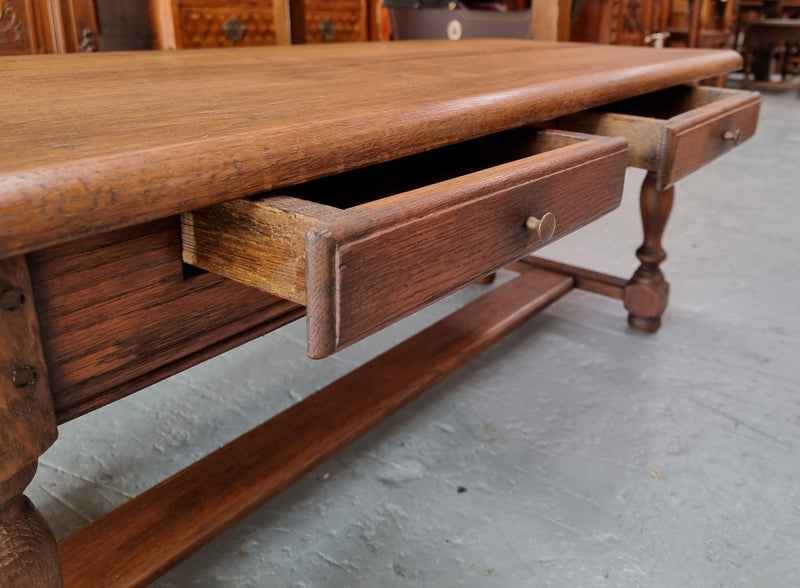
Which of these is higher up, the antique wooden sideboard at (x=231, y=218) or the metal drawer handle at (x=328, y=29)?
the metal drawer handle at (x=328, y=29)

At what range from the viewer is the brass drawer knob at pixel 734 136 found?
1.11 m

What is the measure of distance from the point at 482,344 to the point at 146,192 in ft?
2.84

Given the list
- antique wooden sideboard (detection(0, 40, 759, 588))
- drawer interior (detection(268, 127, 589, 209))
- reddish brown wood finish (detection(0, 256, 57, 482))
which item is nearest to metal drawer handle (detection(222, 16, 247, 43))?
antique wooden sideboard (detection(0, 40, 759, 588))

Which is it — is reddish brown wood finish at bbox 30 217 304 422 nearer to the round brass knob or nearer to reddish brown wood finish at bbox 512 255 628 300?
the round brass knob

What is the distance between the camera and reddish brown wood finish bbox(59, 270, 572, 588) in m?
0.75

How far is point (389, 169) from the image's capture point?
0.85 metres

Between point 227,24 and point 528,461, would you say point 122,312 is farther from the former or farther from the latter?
point 227,24

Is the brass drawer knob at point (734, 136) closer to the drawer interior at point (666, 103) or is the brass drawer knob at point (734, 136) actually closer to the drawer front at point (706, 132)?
the drawer front at point (706, 132)

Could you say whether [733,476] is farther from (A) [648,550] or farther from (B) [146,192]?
(B) [146,192]

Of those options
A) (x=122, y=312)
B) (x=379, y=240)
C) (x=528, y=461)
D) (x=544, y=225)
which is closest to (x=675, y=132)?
(x=544, y=225)

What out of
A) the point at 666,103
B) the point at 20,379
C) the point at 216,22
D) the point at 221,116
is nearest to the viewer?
the point at 20,379

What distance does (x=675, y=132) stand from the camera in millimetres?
948

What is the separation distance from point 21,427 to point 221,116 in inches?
10.5

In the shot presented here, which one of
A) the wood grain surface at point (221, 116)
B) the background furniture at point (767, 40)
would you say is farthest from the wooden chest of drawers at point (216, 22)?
the background furniture at point (767, 40)
